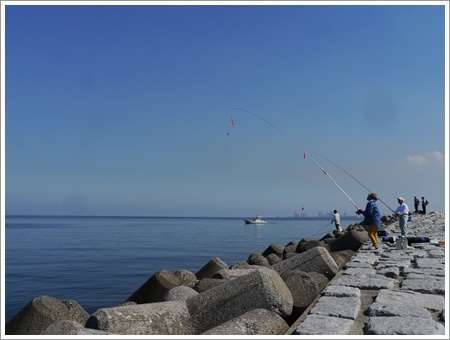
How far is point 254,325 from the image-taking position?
3873 millimetres

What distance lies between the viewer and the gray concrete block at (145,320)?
405 cm

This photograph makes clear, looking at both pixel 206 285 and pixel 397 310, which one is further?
pixel 206 285

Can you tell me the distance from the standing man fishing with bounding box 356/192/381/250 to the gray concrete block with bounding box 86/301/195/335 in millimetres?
6271

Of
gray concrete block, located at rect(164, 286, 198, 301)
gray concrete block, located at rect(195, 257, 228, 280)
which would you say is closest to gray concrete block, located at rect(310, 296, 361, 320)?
gray concrete block, located at rect(164, 286, 198, 301)

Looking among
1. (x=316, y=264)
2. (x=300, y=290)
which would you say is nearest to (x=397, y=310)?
(x=300, y=290)

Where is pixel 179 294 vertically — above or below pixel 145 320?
below

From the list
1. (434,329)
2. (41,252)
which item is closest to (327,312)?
(434,329)

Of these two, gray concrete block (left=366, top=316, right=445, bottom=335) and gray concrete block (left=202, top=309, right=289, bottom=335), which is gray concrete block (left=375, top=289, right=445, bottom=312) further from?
gray concrete block (left=202, top=309, right=289, bottom=335)

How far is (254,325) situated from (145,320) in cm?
103

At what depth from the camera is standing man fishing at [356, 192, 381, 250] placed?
32.5 ft

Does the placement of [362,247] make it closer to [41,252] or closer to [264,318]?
[264,318]

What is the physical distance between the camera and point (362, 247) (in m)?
9.98

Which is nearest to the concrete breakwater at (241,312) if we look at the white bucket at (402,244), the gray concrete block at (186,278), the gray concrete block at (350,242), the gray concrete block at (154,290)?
the gray concrete block at (154,290)

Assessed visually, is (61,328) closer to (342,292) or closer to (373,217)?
(342,292)
